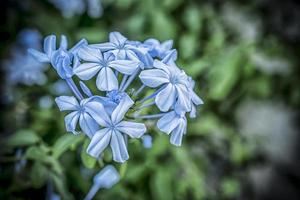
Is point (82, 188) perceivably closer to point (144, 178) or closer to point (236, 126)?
point (144, 178)

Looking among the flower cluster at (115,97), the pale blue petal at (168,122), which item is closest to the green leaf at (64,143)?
the flower cluster at (115,97)

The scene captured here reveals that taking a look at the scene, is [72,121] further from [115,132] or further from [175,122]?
[175,122]

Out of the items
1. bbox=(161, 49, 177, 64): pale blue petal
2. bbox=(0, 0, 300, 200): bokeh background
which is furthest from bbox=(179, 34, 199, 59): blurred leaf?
bbox=(161, 49, 177, 64): pale blue petal

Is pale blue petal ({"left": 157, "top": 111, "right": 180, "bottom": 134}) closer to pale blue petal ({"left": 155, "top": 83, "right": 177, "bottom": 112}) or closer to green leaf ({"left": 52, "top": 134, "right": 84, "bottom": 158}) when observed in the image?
pale blue petal ({"left": 155, "top": 83, "right": 177, "bottom": 112})

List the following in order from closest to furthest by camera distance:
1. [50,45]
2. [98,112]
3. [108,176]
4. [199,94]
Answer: [98,112], [50,45], [108,176], [199,94]

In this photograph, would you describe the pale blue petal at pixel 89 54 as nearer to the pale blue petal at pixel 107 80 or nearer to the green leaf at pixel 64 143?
the pale blue petal at pixel 107 80

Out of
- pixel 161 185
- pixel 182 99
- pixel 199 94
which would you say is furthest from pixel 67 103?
pixel 199 94
